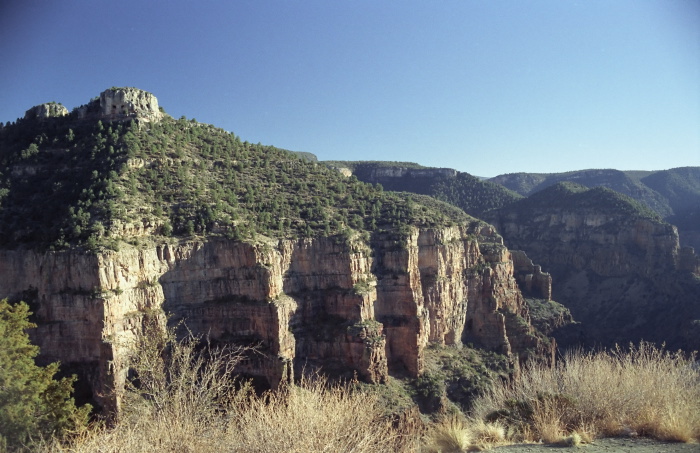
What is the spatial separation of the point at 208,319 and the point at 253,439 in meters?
24.9

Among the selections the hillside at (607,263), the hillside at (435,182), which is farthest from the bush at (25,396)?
the hillside at (435,182)

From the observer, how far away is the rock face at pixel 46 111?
54.5 m

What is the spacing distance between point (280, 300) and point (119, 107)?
30525 millimetres

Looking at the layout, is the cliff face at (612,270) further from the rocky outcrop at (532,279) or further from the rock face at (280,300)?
the rock face at (280,300)

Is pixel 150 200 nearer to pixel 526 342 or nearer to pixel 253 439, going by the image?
pixel 253 439

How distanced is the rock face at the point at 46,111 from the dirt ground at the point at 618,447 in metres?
59.3

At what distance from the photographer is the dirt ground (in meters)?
16.7

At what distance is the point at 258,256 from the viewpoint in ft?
134

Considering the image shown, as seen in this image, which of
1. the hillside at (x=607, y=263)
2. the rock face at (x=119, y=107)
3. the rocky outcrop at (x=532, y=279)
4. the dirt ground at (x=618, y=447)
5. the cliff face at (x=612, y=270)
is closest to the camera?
the dirt ground at (x=618, y=447)

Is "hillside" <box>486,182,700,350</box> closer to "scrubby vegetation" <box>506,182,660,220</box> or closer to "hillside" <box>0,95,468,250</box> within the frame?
"scrubby vegetation" <box>506,182,660,220</box>

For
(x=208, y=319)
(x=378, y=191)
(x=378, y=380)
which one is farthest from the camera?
(x=378, y=191)

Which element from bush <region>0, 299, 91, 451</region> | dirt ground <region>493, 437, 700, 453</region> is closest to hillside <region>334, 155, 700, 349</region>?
dirt ground <region>493, 437, 700, 453</region>

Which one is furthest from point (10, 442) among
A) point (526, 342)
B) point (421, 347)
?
point (526, 342)

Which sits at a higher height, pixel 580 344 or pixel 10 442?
pixel 10 442
